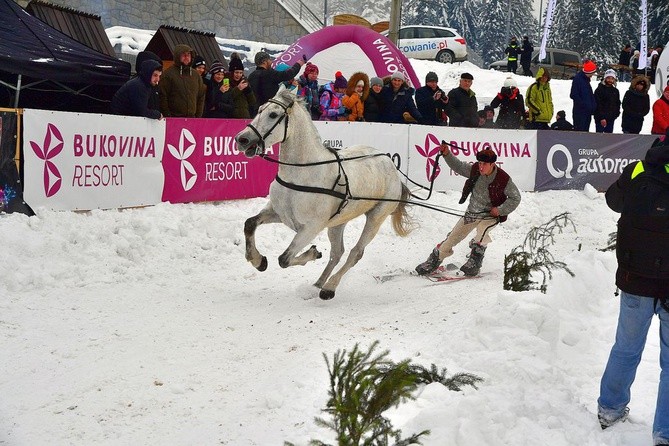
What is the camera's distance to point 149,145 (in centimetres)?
990

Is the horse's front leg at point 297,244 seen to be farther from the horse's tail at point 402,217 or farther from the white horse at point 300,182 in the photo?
the horse's tail at point 402,217

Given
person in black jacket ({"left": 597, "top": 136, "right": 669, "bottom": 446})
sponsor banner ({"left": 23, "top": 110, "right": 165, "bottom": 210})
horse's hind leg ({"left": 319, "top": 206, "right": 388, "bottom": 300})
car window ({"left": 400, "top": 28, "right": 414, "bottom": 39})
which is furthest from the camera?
car window ({"left": 400, "top": 28, "right": 414, "bottom": 39})

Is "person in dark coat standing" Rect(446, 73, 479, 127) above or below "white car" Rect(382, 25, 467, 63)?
below

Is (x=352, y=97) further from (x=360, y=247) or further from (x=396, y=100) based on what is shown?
(x=360, y=247)

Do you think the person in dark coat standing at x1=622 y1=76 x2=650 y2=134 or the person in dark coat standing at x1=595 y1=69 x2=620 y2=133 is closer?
the person in dark coat standing at x1=622 y1=76 x2=650 y2=134

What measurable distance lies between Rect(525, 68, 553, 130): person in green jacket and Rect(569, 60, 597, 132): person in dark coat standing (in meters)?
0.58

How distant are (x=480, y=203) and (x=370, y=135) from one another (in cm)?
413

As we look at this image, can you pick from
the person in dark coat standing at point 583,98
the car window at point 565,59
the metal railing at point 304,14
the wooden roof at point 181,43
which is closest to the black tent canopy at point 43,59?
the wooden roof at point 181,43

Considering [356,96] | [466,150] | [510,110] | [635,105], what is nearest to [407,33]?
[635,105]

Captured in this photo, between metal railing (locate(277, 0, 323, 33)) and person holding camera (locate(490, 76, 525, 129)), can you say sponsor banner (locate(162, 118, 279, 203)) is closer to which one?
person holding camera (locate(490, 76, 525, 129))

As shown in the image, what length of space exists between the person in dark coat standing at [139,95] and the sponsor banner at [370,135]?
306 cm

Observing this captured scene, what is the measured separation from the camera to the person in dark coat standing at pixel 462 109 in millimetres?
14367

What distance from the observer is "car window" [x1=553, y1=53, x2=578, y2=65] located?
3538cm

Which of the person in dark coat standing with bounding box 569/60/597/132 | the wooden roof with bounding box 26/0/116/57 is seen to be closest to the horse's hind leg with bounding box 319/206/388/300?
the wooden roof with bounding box 26/0/116/57
